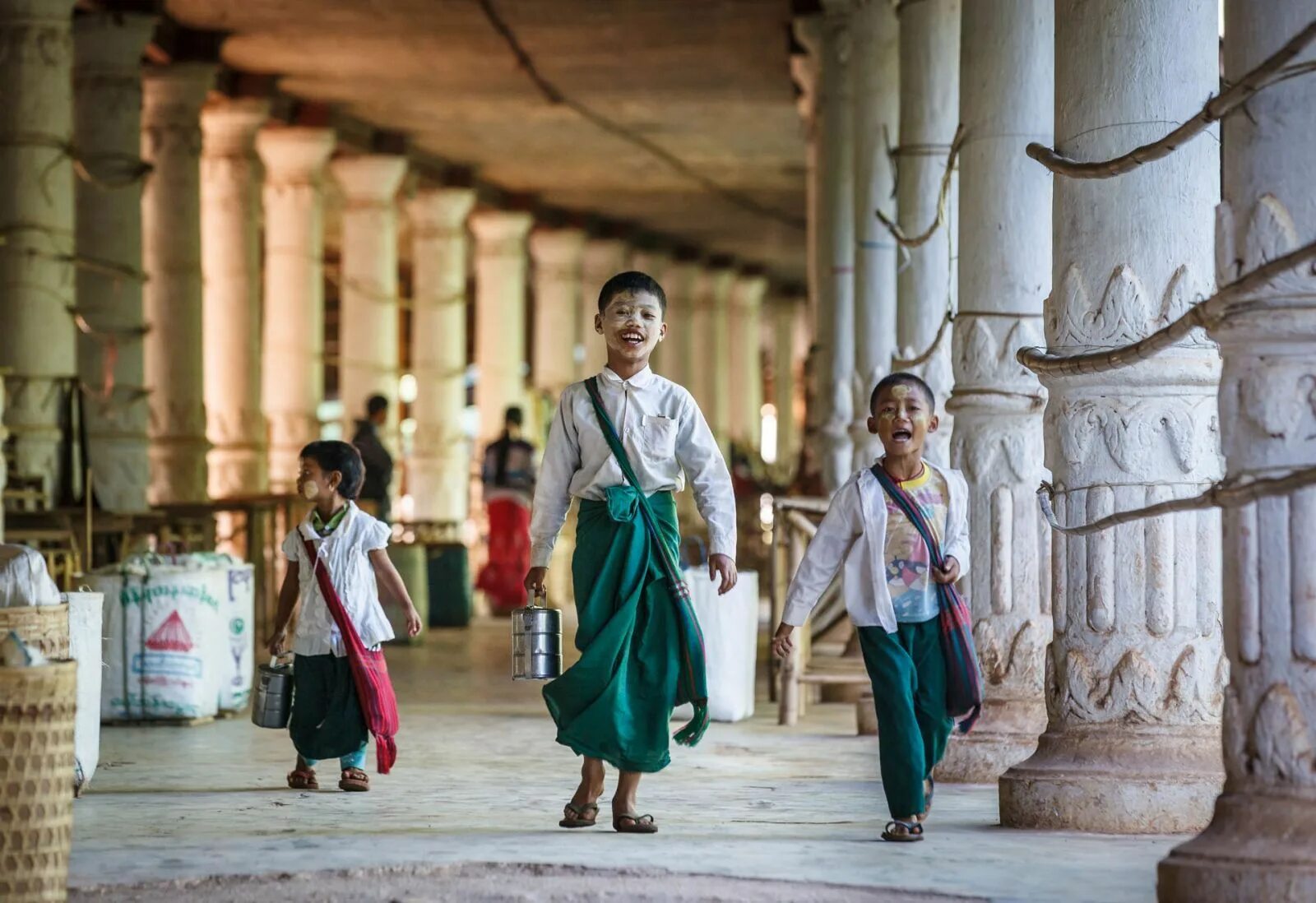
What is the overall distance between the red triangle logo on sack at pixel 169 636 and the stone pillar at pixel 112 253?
6.86 meters

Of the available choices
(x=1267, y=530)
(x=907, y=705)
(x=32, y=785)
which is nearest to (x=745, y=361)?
(x=907, y=705)

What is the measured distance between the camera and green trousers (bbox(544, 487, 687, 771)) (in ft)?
21.8

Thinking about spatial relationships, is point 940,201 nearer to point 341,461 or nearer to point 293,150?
point 341,461

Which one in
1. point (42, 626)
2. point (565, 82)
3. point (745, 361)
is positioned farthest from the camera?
point (745, 361)

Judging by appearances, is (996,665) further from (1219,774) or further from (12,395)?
(12,395)

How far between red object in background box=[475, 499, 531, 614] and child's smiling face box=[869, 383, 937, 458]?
569 inches

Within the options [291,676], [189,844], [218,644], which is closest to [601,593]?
[189,844]

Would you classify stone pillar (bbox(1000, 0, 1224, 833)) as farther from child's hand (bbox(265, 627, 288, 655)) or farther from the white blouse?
child's hand (bbox(265, 627, 288, 655))

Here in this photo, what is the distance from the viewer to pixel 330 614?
26.5 feet

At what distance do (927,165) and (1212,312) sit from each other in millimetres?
6327

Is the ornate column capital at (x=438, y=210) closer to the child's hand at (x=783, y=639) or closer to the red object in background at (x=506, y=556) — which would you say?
the red object in background at (x=506, y=556)

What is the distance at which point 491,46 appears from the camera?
2136cm

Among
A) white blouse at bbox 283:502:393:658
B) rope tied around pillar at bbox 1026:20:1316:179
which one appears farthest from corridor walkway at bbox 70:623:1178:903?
rope tied around pillar at bbox 1026:20:1316:179

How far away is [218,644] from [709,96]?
14.6 meters
